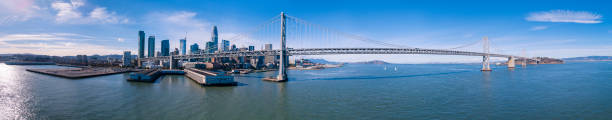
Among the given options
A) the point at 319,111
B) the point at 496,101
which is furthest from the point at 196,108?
the point at 496,101

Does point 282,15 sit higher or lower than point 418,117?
higher

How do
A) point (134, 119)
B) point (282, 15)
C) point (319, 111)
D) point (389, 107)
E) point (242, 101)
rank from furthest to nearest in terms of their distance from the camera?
point (282, 15) < point (242, 101) < point (389, 107) < point (319, 111) < point (134, 119)

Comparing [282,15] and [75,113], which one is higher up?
[282,15]

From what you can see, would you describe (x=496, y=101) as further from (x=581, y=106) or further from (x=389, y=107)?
(x=389, y=107)

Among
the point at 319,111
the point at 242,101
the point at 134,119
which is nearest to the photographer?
the point at 134,119

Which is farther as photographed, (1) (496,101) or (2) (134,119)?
(1) (496,101)

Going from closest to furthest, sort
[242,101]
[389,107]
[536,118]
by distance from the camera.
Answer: [536,118]
[389,107]
[242,101]

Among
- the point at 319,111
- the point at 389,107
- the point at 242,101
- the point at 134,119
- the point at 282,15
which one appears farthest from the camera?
the point at 282,15

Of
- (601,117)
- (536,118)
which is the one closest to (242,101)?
(536,118)

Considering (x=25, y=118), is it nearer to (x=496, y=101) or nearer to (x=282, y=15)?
(x=282, y=15)
